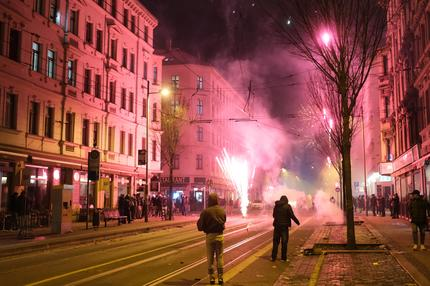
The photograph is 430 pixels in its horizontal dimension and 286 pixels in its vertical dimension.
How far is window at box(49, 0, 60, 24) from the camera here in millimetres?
31058

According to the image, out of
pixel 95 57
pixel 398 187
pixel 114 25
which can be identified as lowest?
pixel 398 187

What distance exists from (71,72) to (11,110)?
7299 millimetres

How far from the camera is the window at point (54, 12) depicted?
1223 inches

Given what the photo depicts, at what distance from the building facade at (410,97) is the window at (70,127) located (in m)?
20.6

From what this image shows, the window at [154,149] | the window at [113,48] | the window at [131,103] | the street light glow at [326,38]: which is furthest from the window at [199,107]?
the street light glow at [326,38]

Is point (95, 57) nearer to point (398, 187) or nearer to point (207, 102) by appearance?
point (398, 187)

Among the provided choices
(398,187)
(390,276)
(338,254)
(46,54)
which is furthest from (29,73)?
(398,187)

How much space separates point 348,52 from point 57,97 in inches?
818

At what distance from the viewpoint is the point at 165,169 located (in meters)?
67.9

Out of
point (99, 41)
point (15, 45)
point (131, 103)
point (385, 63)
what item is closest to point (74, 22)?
point (99, 41)

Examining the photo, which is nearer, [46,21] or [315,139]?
[46,21]

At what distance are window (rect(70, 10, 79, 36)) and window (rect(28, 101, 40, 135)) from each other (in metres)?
6.86

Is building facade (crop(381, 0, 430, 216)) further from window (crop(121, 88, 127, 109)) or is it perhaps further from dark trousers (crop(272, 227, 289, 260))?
window (crop(121, 88, 127, 109))

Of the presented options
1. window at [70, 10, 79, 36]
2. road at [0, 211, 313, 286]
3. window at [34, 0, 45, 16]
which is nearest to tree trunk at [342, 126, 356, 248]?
road at [0, 211, 313, 286]
